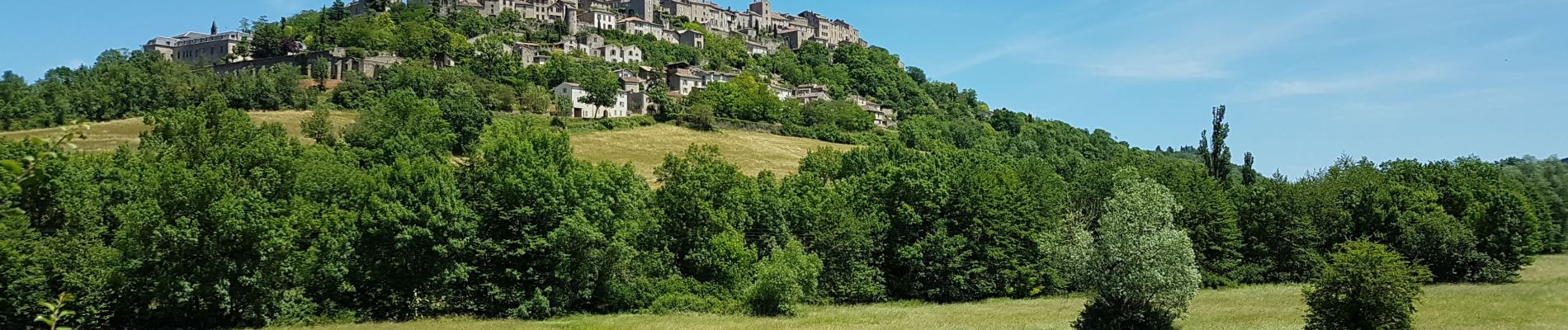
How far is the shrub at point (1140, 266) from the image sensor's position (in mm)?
28172

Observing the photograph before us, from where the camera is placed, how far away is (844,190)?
5125 centimetres

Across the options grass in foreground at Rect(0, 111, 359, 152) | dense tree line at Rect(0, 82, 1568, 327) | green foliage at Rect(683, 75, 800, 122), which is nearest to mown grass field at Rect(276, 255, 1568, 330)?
dense tree line at Rect(0, 82, 1568, 327)

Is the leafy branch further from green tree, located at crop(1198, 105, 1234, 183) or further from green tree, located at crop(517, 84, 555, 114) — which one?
green tree, located at crop(517, 84, 555, 114)

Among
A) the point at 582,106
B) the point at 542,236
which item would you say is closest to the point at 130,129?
the point at 582,106

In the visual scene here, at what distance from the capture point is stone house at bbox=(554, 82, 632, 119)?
116 meters

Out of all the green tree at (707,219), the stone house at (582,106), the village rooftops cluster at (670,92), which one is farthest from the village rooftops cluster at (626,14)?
the green tree at (707,219)

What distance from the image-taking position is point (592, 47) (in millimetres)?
152875

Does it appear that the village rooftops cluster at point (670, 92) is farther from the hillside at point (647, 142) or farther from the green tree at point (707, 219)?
the green tree at point (707, 219)

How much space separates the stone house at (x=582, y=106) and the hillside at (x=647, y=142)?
9.19m

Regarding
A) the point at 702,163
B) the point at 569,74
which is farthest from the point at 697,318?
the point at 569,74

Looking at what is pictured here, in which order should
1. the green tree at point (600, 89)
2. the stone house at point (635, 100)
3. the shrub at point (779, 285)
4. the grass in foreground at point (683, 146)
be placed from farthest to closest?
the stone house at point (635, 100), the green tree at point (600, 89), the grass in foreground at point (683, 146), the shrub at point (779, 285)

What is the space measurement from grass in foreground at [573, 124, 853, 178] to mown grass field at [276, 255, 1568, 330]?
44.1 metres

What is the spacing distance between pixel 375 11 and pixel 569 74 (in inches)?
1955

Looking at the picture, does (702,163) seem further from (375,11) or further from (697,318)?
(375,11)
